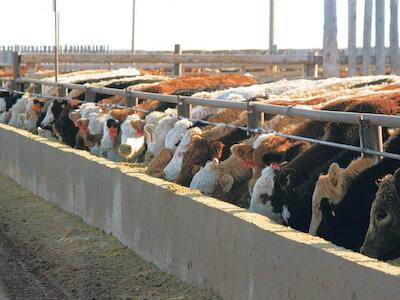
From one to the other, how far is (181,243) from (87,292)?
868mm

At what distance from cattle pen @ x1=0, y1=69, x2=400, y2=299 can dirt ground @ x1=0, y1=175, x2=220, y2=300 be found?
5.6 inches

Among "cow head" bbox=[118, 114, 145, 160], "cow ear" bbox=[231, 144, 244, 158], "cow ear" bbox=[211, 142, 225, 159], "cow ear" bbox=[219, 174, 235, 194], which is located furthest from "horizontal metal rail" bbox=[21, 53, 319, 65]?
"cow ear" bbox=[231, 144, 244, 158]

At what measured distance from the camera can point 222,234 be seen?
293 inches

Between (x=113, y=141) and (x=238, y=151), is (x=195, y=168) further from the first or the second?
(x=113, y=141)

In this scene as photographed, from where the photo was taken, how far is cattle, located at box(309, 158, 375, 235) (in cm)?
748

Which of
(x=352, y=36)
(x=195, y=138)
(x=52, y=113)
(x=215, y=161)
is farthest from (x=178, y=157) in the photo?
(x=352, y=36)

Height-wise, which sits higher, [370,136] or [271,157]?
[370,136]

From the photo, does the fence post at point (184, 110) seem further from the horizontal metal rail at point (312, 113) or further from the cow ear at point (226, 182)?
the cow ear at point (226, 182)

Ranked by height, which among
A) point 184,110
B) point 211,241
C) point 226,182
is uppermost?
point 184,110

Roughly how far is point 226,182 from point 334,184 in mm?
2354

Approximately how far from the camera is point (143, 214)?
30.1 ft

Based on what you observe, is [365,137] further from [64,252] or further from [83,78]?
[83,78]


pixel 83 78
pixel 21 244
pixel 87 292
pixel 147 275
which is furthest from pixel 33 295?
pixel 83 78

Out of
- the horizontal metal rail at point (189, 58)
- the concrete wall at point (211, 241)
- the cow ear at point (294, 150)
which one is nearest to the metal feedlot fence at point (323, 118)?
the cow ear at point (294, 150)
